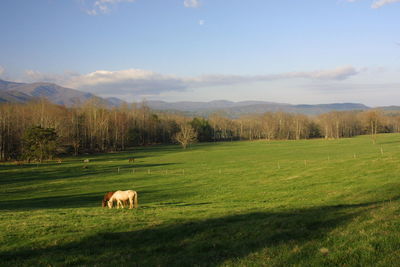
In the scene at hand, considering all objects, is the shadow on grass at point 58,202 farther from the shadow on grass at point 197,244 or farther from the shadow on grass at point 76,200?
A: the shadow on grass at point 197,244

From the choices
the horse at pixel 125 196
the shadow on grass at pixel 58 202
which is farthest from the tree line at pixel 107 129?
the horse at pixel 125 196

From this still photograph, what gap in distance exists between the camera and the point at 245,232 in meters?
10.6

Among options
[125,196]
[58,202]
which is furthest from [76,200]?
[125,196]

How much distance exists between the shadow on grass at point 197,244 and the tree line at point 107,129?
231 ft

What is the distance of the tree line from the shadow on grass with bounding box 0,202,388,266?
231ft

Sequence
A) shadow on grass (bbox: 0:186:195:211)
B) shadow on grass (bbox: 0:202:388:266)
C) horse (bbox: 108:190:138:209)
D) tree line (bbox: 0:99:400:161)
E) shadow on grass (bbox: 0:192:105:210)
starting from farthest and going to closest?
tree line (bbox: 0:99:400:161)
shadow on grass (bbox: 0:186:195:211)
shadow on grass (bbox: 0:192:105:210)
horse (bbox: 108:190:138:209)
shadow on grass (bbox: 0:202:388:266)

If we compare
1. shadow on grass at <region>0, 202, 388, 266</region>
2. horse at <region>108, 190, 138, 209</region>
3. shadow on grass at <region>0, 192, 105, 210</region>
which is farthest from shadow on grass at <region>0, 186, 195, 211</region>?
shadow on grass at <region>0, 202, 388, 266</region>

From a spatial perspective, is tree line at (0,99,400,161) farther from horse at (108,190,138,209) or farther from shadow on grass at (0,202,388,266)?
shadow on grass at (0,202,388,266)

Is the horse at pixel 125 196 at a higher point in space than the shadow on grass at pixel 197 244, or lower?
lower

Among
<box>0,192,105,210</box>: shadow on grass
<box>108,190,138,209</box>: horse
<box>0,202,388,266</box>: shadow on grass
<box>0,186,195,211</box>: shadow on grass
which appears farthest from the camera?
<box>0,186,195,211</box>: shadow on grass

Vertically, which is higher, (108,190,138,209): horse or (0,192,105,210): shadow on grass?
(108,190,138,209): horse

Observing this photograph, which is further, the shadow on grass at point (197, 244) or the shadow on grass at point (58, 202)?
the shadow on grass at point (58, 202)

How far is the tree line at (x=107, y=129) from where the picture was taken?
267ft

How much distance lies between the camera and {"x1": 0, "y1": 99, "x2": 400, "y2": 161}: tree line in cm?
8125
